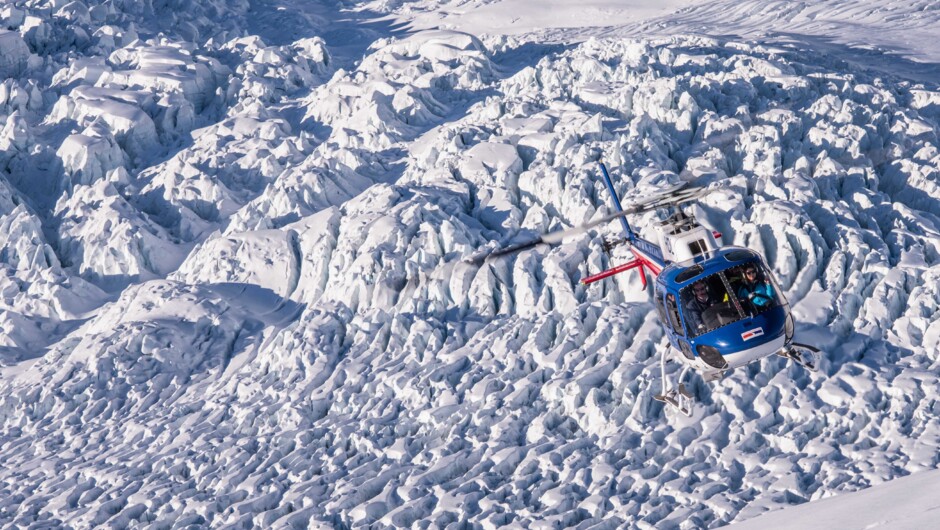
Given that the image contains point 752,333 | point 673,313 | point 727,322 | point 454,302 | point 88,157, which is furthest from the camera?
point 88,157

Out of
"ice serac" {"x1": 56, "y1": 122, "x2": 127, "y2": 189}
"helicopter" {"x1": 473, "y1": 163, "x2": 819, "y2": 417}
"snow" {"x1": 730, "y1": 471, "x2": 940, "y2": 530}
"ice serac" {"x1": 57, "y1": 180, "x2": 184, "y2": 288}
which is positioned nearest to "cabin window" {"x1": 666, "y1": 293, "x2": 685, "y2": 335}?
"helicopter" {"x1": 473, "y1": 163, "x2": 819, "y2": 417}

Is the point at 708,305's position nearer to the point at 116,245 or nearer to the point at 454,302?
the point at 454,302

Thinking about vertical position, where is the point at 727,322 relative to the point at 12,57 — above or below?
below

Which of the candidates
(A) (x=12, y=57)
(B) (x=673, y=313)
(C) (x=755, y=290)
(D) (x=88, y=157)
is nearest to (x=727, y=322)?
(C) (x=755, y=290)

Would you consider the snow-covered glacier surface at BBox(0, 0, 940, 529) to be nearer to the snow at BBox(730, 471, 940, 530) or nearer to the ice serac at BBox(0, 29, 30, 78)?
the snow at BBox(730, 471, 940, 530)

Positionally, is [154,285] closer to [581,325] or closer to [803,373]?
[581,325]

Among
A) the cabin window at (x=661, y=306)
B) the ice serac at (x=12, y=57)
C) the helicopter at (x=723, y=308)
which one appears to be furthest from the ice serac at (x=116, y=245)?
the helicopter at (x=723, y=308)
